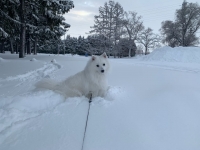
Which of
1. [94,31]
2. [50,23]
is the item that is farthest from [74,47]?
[50,23]

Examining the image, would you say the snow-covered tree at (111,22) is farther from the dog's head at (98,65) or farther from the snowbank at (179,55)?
the dog's head at (98,65)

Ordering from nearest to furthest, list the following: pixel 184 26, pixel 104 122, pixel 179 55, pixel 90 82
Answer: pixel 104 122 < pixel 90 82 < pixel 179 55 < pixel 184 26

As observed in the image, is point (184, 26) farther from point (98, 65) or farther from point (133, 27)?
point (98, 65)

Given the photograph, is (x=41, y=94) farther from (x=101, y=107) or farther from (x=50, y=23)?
(x=50, y=23)

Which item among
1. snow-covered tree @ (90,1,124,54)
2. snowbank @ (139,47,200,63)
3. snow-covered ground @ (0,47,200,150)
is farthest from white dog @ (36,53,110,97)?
snow-covered tree @ (90,1,124,54)

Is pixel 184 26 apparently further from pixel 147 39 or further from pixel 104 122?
pixel 104 122

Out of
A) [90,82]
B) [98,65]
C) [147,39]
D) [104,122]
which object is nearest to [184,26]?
[147,39]

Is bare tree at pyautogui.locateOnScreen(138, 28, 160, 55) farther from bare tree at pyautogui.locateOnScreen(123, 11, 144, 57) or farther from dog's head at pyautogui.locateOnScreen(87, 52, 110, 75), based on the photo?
dog's head at pyautogui.locateOnScreen(87, 52, 110, 75)

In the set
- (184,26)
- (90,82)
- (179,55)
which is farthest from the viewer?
(184,26)

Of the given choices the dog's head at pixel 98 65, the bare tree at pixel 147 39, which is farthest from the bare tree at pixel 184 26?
the dog's head at pixel 98 65

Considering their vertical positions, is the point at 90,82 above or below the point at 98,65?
below

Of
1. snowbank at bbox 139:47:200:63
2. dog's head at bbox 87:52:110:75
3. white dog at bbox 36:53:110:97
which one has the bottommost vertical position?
white dog at bbox 36:53:110:97

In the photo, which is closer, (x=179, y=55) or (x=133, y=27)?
(x=179, y=55)

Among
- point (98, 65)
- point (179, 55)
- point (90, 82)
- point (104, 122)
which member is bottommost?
point (104, 122)
